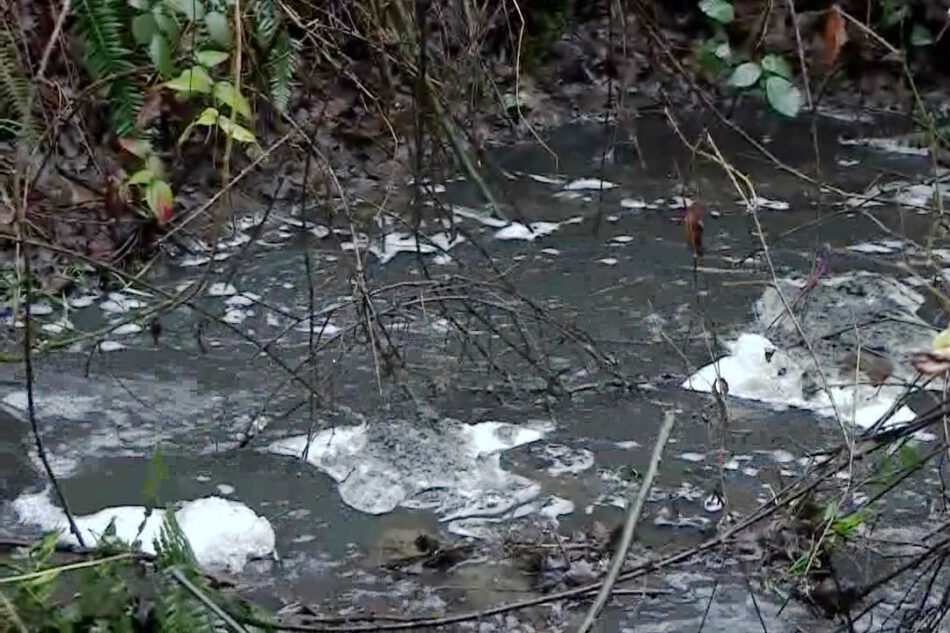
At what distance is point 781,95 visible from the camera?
306 centimetres

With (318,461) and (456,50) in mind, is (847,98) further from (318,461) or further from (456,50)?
(318,461)

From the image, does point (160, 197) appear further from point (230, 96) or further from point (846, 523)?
point (846, 523)

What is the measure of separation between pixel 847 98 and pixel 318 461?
405 centimetres

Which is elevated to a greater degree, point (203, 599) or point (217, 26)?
point (217, 26)

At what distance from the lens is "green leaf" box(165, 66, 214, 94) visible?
2.64 metres

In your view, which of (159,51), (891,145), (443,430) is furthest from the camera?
(891,145)

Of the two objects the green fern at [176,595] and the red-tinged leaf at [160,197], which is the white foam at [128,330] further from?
the green fern at [176,595]

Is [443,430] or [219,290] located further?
[219,290]

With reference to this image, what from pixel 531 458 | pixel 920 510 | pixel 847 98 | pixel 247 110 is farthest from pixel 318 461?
pixel 847 98

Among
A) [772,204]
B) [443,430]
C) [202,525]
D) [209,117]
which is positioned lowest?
[772,204]

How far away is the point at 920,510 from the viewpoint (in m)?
3.04

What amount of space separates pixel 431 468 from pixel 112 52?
116cm

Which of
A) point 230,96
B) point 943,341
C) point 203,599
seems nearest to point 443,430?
point 230,96

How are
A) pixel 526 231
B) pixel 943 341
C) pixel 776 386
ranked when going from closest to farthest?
pixel 943 341, pixel 776 386, pixel 526 231
